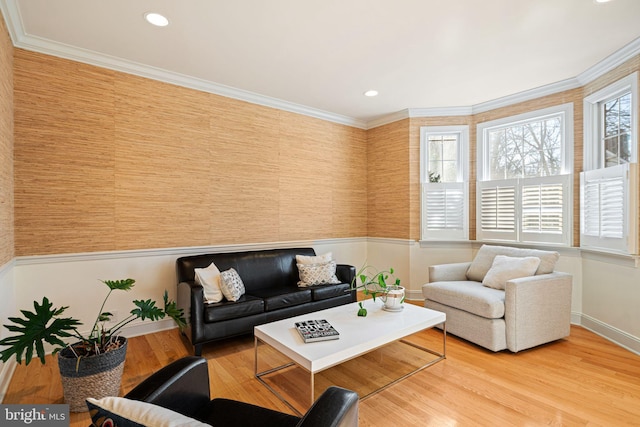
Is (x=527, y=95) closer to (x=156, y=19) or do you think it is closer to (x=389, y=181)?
(x=389, y=181)

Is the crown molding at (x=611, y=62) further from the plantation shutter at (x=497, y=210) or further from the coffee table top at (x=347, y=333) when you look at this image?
the coffee table top at (x=347, y=333)

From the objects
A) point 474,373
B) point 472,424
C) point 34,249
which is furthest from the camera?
point 34,249

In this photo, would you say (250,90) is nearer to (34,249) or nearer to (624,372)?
(34,249)

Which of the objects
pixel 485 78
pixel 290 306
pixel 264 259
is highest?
pixel 485 78

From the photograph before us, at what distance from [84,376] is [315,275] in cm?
227

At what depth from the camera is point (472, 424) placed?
1935mm

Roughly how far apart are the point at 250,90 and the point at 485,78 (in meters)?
2.74

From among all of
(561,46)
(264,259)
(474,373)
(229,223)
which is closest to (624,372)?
(474,373)

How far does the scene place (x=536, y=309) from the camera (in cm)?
299

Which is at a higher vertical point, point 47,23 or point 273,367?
point 47,23

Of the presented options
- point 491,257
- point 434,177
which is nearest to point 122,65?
point 434,177

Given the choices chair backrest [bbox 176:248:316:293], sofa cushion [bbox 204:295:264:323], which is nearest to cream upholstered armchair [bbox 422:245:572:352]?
chair backrest [bbox 176:248:316:293]

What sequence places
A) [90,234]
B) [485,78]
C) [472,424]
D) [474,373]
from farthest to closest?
1. [485,78]
2. [90,234]
3. [474,373]
4. [472,424]

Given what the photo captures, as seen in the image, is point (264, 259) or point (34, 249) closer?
point (34, 249)
